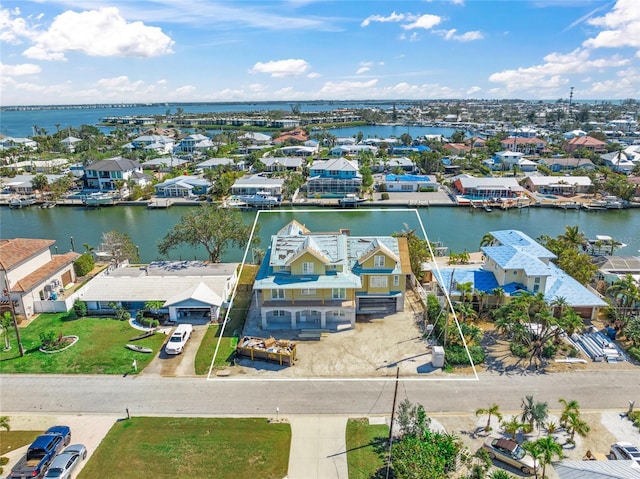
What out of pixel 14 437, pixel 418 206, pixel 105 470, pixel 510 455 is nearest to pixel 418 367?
pixel 510 455

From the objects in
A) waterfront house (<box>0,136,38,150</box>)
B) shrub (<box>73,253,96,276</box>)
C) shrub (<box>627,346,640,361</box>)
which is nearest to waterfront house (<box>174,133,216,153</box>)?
waterfront house (<box>0,136,38,150</box>)

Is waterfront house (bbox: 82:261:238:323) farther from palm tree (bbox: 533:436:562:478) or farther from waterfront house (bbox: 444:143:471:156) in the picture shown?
waterfront house (bbox: 444:143:471:156)

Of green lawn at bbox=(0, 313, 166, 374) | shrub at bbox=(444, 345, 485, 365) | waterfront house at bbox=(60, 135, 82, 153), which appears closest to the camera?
green lawn at bbox=(0, 313, 166, 374)

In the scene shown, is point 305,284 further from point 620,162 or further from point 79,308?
point 620,162

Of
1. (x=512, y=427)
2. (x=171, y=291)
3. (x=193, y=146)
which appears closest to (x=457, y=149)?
(x=193, y=146)

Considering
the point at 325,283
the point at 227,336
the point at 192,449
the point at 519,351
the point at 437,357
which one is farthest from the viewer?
the point at 325,283

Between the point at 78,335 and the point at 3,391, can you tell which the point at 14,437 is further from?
the point at 78,335
